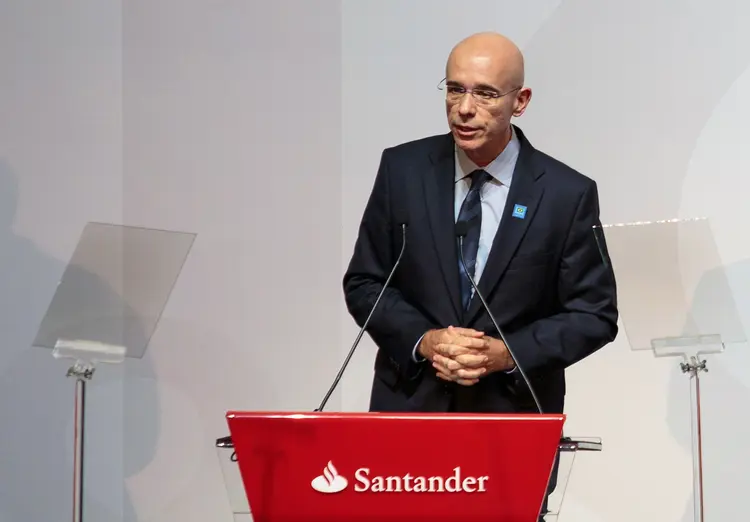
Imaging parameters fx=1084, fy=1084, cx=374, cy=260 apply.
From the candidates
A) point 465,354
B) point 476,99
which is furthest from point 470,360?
point 476,99

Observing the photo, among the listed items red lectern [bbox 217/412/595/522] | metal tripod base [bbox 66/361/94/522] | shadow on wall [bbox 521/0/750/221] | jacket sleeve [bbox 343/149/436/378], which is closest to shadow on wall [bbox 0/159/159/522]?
metal tripod base [bbox 66/361/94/522]

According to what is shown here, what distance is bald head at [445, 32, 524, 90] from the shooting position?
2248mm

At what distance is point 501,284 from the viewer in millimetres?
2254

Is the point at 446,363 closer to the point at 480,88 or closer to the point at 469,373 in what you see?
the point at 469,373

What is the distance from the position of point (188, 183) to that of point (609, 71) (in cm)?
142

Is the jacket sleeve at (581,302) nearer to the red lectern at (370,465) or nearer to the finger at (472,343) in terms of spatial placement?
the finger at (472,343)

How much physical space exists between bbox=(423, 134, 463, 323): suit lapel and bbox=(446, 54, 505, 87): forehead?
199mm

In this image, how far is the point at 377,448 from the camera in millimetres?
1572

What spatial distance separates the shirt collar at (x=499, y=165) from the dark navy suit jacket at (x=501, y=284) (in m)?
0.02

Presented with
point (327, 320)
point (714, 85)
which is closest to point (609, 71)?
point (714, 85)

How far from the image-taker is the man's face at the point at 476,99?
88.4 inches

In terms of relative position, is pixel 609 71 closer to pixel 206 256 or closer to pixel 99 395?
pixel 206 256

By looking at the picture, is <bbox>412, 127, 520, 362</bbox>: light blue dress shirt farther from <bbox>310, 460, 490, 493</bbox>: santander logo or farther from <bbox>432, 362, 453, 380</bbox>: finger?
<bbox>310, 460, 490, 493</bbox>: santander logo

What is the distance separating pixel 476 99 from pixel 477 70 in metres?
0.06
